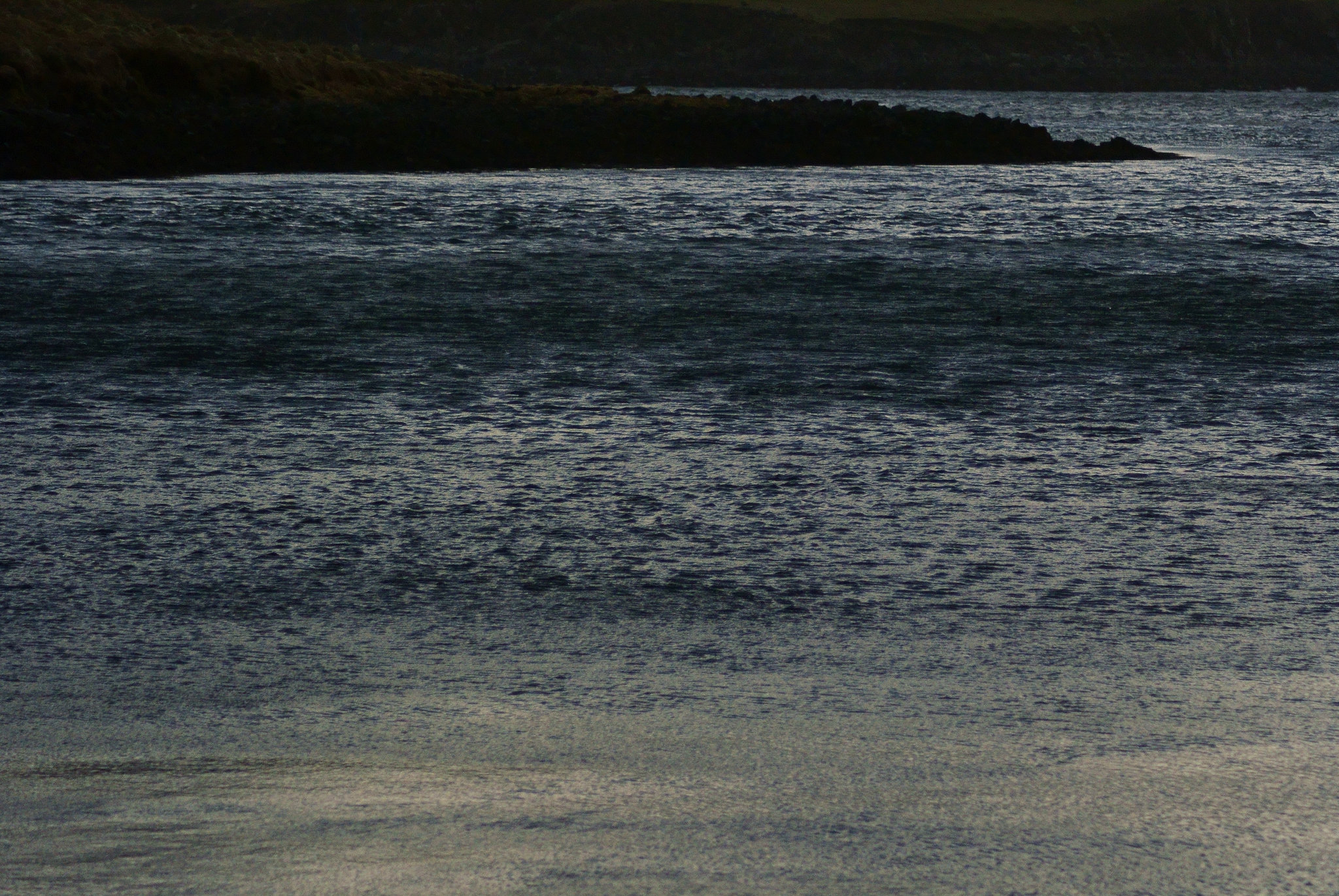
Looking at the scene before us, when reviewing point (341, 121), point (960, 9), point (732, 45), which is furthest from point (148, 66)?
point (960, 9)

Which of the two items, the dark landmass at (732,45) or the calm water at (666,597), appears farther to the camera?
the dark landmass at (732,45)

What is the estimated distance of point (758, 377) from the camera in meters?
9.46

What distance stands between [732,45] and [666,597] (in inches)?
5233

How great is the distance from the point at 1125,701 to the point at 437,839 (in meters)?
1.93

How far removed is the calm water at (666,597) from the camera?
3385 millimetres

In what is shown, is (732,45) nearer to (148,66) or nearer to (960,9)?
(960,9)

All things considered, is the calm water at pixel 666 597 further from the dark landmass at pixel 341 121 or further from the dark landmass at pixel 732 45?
the dark landmass at pixel 732 45

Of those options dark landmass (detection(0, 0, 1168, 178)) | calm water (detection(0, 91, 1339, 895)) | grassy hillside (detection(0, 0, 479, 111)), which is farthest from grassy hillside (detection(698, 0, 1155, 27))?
calm water (detection(0, 91, 1339, 895))

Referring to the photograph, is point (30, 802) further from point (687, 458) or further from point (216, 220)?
point (216, 220)

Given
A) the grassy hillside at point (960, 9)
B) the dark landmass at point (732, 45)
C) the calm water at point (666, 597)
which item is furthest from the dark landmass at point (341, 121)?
the grassy hillside at point (960, 9)

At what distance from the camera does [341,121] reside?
3475cm

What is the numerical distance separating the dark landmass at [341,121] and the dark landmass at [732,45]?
75.2 meters

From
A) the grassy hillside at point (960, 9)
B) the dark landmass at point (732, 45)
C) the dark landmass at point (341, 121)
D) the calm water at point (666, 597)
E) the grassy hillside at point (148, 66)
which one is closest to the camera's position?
the calm water at point (666, 597)

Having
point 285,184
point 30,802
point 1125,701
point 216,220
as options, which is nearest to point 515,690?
point 30,802
